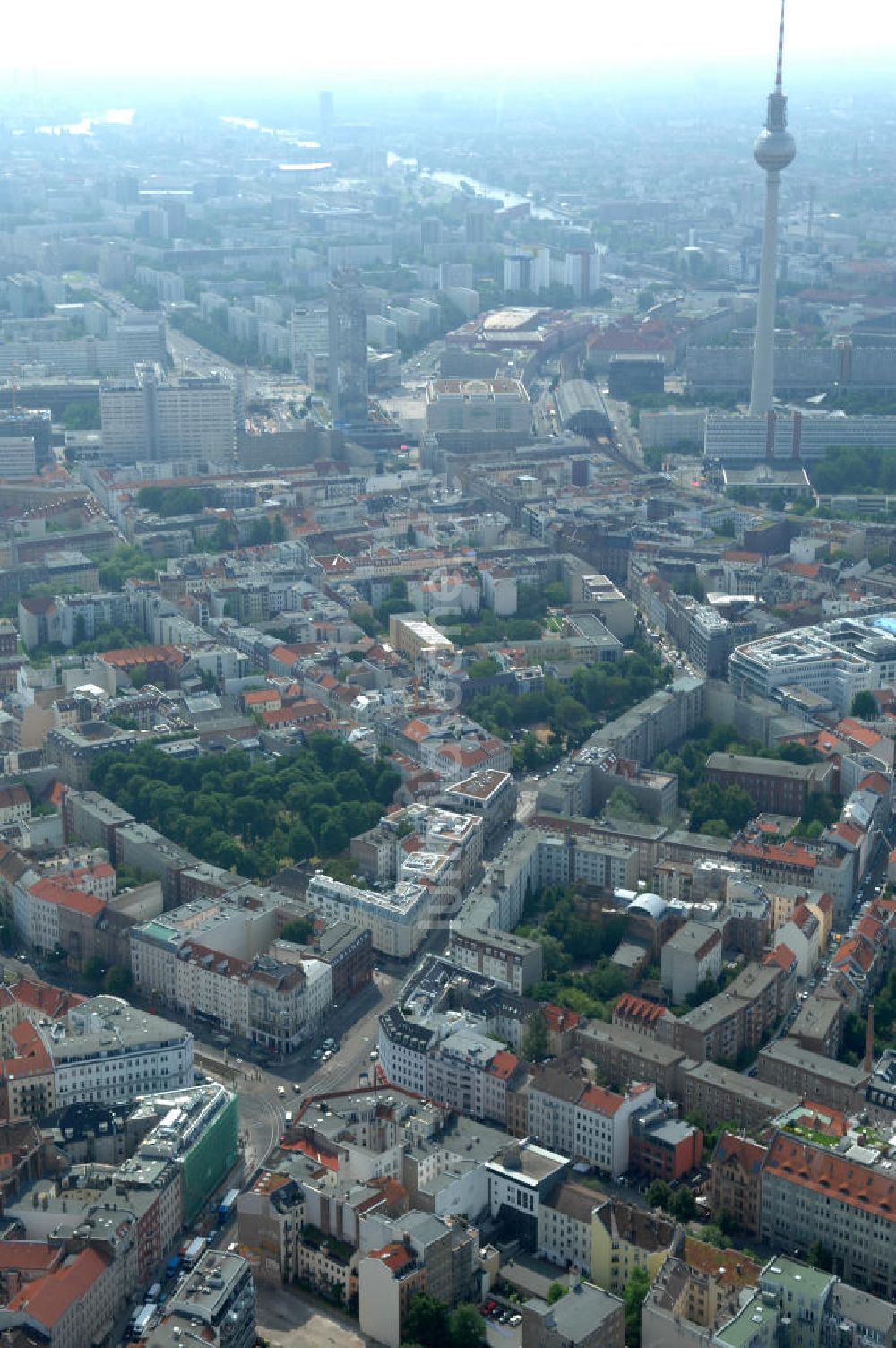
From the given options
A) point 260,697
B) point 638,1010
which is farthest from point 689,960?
point 260,697

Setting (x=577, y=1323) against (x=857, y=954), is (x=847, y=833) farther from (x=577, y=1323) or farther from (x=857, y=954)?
(x=577, y=1323)

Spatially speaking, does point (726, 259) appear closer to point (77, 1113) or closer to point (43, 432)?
point (43, 432)

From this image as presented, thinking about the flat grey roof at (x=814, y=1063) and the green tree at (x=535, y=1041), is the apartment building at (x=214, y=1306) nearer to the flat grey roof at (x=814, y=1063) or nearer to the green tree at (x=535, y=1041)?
the green tree at (x=535, y=1041)

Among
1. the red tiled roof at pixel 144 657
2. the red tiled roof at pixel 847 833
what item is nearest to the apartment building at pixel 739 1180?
Result: the red tiled roof at pixel 847 833

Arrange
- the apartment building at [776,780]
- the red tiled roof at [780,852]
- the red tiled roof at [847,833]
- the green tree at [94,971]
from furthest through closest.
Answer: the apartment building at [776,780], the red tiled roof at [847,833], the red tiled roof at [780,852], the green tree at [94,971]

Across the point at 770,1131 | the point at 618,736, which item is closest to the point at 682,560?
the point at 618,736

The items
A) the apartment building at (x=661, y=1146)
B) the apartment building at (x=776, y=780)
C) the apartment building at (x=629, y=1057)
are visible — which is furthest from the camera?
the apartment building at (x=776, y=780)
